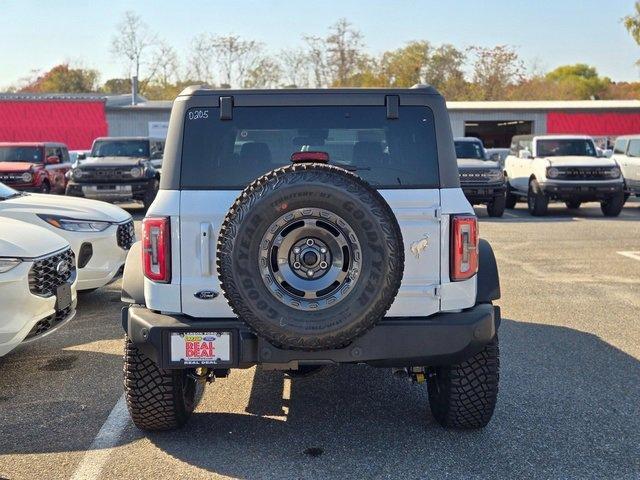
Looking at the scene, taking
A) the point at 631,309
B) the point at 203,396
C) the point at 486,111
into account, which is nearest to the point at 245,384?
the point at 203,396

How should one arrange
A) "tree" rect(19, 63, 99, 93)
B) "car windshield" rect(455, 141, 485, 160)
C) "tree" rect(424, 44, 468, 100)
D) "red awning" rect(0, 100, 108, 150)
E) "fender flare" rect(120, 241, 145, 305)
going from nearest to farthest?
1. "fender flare" rect(120, 241, 145, 305)
2. "car windshield" rect(455, 141, 485, 160)
3. "red awning" rect(0, 100, 108, 150)
4. "tree" rect(424, 44, 468, 100)
5. "tree" rect(19, 63, 99, 93)

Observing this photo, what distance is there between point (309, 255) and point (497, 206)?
13.5 m

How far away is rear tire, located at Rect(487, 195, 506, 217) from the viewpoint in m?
16.2

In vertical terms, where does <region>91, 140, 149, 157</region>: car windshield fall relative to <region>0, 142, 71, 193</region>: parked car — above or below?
above

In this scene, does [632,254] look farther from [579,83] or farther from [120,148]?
[579,83]

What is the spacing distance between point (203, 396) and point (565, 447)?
2.23m

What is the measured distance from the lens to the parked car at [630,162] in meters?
17.5

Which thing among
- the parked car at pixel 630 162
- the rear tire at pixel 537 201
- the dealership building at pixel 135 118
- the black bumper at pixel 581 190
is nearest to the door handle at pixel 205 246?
the black bumper at pixel 581 190

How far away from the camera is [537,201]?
53.9 feet

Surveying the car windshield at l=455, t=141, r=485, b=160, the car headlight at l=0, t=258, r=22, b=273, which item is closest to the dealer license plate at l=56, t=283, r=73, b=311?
the car headlight at l=0, t=258, r=22, b=273

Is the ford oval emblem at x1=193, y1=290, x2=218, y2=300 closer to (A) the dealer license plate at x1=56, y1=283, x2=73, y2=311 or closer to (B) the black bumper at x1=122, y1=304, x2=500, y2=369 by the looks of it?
(B) the black bumper at x1=122, y1=304, x2=500, y2=369

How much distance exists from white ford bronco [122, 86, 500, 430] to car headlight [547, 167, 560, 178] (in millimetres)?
12519

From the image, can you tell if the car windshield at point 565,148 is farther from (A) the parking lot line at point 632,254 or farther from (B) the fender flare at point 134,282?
(B) the fender flare at point 134,282

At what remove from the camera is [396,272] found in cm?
338
